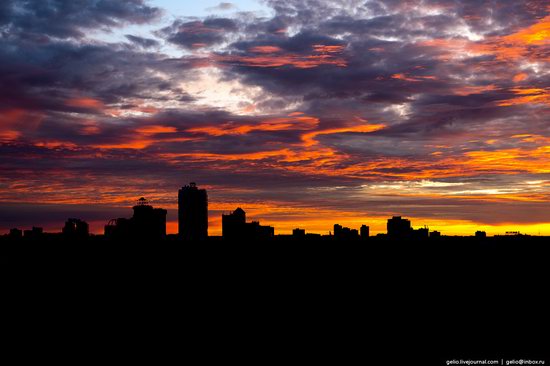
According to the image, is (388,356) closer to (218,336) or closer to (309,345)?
(309,345)

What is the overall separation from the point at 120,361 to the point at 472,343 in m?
96.0

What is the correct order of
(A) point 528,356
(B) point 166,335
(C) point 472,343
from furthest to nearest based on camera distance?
(B) point 166,335
(C) point 472,343
(A) point 528,356

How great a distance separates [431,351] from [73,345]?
325 ft

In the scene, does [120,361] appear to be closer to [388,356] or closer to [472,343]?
[388,356]

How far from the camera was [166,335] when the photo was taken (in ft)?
613

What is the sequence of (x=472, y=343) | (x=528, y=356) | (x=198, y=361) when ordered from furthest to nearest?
(x=472, y=343), (x=198, y=361), (x=528, y=356)

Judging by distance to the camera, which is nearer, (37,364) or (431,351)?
(37,364)

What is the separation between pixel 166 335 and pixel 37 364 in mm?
42528

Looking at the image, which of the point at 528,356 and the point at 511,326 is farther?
the point at 511,326

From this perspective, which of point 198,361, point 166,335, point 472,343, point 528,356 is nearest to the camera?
point 528,356

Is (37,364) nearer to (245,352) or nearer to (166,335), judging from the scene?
(166,335)

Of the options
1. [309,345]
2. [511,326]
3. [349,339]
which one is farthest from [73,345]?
[511,326]

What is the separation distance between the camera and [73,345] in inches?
6924

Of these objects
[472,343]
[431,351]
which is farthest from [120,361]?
[472,343]
